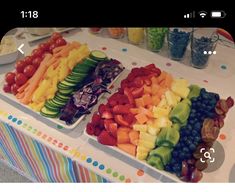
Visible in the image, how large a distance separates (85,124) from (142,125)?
0.14 metres

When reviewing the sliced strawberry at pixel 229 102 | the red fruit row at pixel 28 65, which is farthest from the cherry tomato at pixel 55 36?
the sliced strawberry at pixel 229 102

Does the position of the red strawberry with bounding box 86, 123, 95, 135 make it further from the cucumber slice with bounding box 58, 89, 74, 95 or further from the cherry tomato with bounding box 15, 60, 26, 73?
the cherry tomato with bounding box 15, 60, 26, 73

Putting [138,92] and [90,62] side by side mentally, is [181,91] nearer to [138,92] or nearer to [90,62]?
[138,92]

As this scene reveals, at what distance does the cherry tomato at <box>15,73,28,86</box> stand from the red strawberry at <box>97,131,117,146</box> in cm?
25

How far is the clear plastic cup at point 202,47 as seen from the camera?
2.78 ft

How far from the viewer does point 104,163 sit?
793 millimetres

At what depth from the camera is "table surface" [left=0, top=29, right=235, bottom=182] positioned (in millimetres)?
Answer: 770

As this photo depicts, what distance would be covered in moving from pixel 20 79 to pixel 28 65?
0.15ft

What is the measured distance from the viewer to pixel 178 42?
92cm

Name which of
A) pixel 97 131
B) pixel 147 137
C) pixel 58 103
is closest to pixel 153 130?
pixel 147 137
